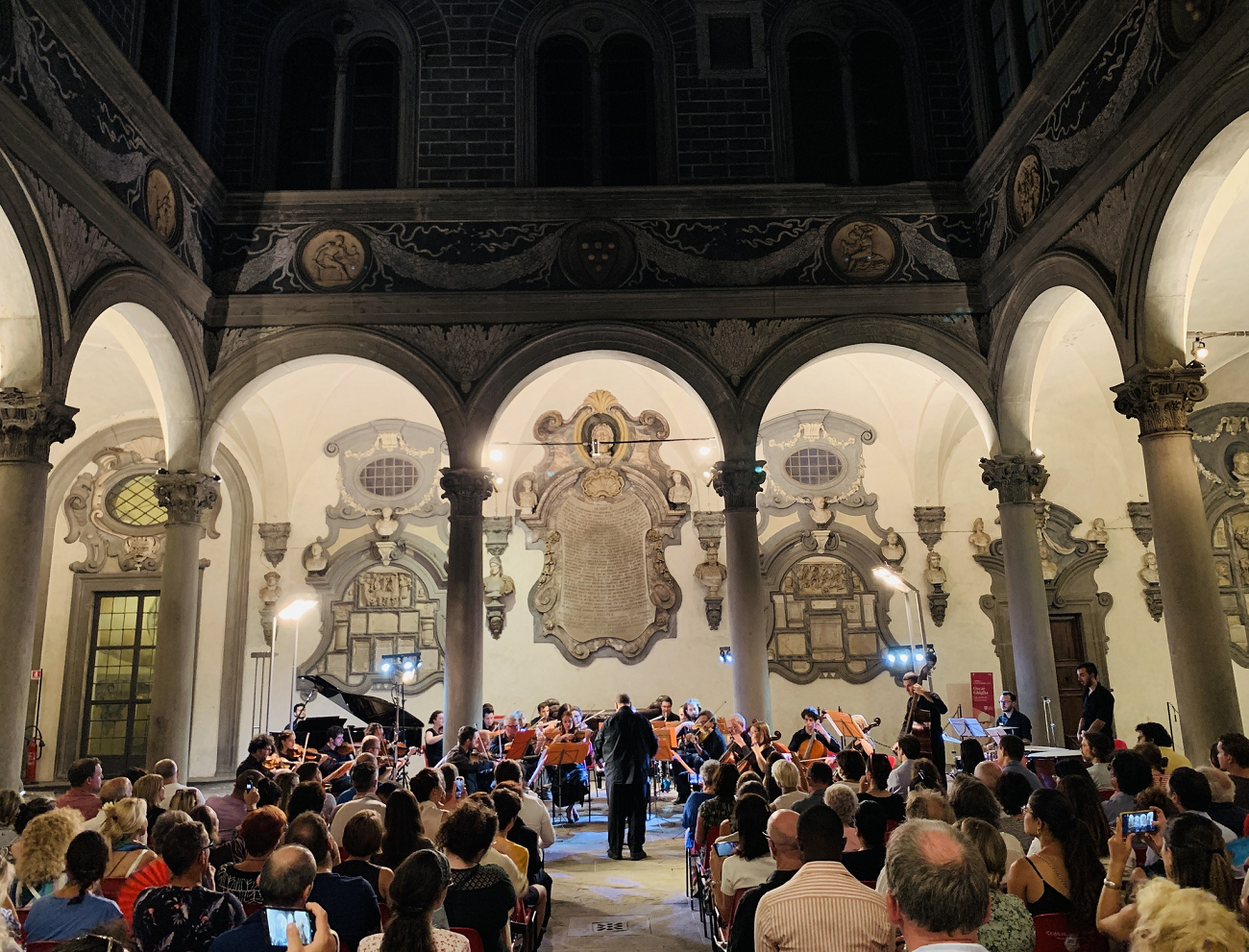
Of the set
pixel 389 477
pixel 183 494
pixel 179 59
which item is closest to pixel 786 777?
pixel 183 494

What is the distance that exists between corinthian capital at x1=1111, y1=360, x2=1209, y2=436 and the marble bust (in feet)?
24.8

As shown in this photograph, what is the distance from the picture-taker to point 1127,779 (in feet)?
16.5

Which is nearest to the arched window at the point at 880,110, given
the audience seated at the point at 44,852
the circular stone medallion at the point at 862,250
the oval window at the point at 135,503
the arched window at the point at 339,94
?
the circular stone medallion at the point at 862,250

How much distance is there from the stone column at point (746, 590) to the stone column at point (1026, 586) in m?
2.82

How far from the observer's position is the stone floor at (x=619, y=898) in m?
6.56

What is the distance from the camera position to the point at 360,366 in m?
15.6

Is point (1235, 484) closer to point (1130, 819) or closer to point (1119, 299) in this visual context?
point (1119, 299)

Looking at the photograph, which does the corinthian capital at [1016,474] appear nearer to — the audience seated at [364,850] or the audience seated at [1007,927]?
the audience seated at [1007,927]

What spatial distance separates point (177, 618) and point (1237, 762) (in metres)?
10.2

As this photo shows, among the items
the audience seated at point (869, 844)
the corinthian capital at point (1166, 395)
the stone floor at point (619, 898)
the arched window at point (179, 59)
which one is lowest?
the stone floor at point (619, 898)

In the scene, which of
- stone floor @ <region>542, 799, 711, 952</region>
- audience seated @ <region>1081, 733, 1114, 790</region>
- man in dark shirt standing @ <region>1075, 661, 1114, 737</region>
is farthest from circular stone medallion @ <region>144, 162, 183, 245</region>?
man in dark shirt standing @ <region>1075, 661, 1114, 737</region>

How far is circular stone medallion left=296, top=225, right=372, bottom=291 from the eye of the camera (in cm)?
1196

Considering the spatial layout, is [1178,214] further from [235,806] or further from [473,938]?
[235,806]

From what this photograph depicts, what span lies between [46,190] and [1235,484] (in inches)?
639
